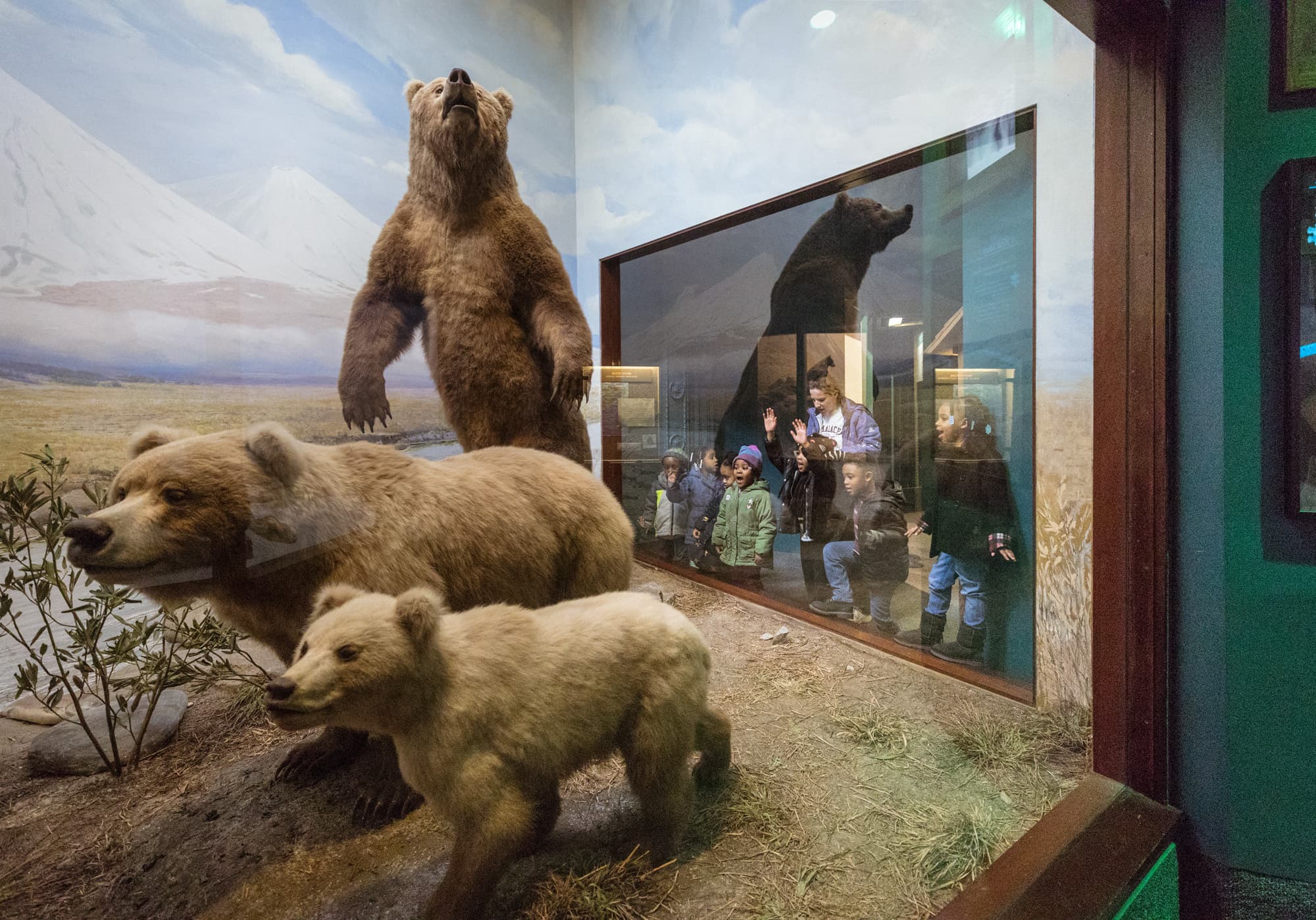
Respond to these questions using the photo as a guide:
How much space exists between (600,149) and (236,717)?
1.71 m

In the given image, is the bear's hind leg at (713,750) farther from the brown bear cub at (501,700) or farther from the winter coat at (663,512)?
the winter coat at (663,512)

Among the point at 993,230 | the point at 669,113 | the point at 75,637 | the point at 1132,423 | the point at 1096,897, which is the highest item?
the point at 669,113

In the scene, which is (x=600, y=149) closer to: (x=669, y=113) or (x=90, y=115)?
(x=669, y=113)

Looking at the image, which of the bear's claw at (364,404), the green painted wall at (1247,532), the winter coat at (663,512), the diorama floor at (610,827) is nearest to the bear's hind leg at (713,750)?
the diorama floor at (610,827)

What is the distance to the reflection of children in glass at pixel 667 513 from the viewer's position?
217cm

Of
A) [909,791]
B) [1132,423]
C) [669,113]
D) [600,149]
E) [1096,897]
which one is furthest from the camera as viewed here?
[669,113]

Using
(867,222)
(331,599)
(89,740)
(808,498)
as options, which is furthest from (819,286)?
(89,740)

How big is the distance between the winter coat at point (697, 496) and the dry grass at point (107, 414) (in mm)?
1574

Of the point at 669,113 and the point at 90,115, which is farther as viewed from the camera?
the point at 669,113

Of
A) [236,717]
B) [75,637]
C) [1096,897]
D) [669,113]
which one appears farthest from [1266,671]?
[75,637]

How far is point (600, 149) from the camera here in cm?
170

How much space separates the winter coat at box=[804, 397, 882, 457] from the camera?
8.43 feet

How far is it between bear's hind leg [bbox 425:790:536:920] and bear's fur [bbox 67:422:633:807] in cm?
35

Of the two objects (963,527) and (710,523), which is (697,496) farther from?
(963,527)
